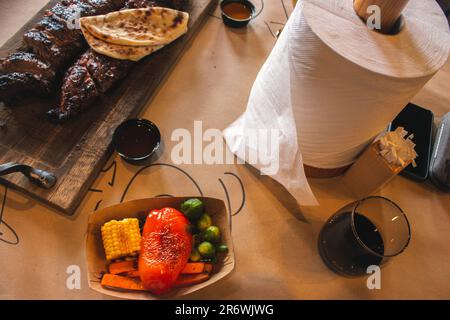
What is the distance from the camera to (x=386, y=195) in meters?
1.25

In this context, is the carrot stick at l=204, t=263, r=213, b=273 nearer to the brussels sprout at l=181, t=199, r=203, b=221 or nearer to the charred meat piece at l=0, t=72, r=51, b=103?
the brussels sprout at l=181, t=199, r=203, b=221

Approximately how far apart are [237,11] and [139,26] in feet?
1.84

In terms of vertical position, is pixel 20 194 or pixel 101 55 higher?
pixel 101 55

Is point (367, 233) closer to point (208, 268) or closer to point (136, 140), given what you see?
point (208, 268)

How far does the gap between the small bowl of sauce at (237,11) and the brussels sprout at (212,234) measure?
1112 millimetres

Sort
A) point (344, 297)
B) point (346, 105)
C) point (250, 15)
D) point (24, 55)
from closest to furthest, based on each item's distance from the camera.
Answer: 1. point (346, 105)
2. point (344, 297)
3. point (24, 55)
4. point (250, 15)

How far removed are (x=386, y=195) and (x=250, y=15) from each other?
107 cm

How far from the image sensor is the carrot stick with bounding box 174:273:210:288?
89cm

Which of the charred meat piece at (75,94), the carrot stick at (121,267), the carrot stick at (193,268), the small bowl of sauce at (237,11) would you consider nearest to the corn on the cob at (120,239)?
the carrot stick at (121,267)

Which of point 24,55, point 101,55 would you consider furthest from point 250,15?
point 24,55

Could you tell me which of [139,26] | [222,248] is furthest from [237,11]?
[222,248]

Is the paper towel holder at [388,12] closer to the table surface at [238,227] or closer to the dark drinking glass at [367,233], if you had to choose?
the dark drinking glass at [367,233]

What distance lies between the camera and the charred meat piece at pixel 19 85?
1.13 m

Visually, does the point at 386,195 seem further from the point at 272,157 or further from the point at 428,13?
the point at 428,13
